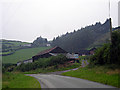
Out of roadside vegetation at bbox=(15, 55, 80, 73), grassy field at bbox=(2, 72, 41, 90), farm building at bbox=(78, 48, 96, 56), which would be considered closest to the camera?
grassy field at bbox=(2, 72, 41, 90)

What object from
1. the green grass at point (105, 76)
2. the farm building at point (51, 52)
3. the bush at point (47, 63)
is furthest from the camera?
the farm building at point (51, 52)

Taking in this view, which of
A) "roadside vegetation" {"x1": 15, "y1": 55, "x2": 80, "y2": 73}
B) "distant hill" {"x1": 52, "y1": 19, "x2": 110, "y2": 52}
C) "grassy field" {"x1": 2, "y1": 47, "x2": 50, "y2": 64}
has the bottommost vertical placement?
"roadside vegetation" {"x1": 15, "y1": 55, "x2": 80, "y2": 73}

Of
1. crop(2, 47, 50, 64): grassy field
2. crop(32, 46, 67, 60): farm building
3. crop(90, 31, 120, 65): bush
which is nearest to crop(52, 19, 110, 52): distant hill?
crop(32, 46, 67, 60): farm building

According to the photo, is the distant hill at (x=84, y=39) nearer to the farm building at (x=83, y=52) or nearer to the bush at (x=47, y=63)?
the farm building at (x=83, y=52)

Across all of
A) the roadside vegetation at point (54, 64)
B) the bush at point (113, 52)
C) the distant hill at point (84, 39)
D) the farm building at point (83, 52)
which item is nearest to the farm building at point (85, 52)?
the farm building at point (83, 52)

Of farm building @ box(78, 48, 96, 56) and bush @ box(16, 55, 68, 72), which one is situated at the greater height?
farm building @ box(78, 48, 96, 56)

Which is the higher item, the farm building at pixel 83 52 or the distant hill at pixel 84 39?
the distant hill at pixel 84 39

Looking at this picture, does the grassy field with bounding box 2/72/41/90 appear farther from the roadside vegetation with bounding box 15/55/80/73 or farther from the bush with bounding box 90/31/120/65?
the roadside vegetation with bounding box 15/55/80/73

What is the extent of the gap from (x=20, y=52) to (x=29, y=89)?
81.3ft

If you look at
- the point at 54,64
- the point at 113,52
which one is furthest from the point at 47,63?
the point at 113,52

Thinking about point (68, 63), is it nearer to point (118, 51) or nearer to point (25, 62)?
point (25, 62)

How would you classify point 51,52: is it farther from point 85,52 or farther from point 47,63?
point 85,52

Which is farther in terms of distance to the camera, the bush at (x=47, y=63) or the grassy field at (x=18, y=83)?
the bush at (x=47, y=63)

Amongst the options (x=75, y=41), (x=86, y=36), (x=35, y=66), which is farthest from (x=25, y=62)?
(x=86, y=36)
